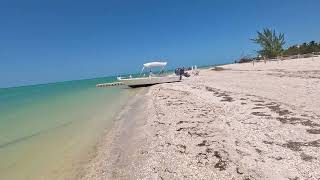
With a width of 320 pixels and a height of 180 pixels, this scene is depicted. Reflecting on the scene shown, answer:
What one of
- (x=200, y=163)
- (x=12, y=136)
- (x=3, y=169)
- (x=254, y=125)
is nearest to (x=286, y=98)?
(x=254, y=125)

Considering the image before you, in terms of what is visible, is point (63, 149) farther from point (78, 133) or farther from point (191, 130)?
point (191, 130)

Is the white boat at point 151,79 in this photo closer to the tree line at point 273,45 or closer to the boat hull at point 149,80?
the boat hull at point 149,80

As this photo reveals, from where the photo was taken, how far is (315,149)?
680 centimetres

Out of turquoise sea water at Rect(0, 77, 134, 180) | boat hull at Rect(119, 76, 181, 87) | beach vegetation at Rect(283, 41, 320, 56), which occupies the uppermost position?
beach vegetation at Rect(283, 41, 320, 56)

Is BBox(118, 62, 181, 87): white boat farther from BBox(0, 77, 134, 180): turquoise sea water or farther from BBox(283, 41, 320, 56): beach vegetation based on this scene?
BBox(283, 41, 320, 56): beach vegetation

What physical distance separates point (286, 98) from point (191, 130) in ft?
18.3

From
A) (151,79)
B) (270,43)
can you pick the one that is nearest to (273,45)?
(270,43)

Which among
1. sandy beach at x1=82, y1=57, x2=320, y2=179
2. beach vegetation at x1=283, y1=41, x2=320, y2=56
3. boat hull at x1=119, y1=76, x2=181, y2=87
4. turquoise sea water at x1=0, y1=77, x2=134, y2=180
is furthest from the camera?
beach vegetation at x1=283, y1=41, x2=320, y2=56

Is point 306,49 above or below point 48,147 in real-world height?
above

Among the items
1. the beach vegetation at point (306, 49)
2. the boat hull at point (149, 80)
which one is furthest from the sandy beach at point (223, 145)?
the beach vegetation at point (306, 49)

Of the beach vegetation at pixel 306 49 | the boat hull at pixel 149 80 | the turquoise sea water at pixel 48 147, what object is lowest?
the turquoise sea water at pixel 48 147

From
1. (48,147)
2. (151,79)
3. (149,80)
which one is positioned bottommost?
(48,147)

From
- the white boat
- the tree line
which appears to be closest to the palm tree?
the tree line

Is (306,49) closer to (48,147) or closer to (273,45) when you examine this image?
(273,45)
